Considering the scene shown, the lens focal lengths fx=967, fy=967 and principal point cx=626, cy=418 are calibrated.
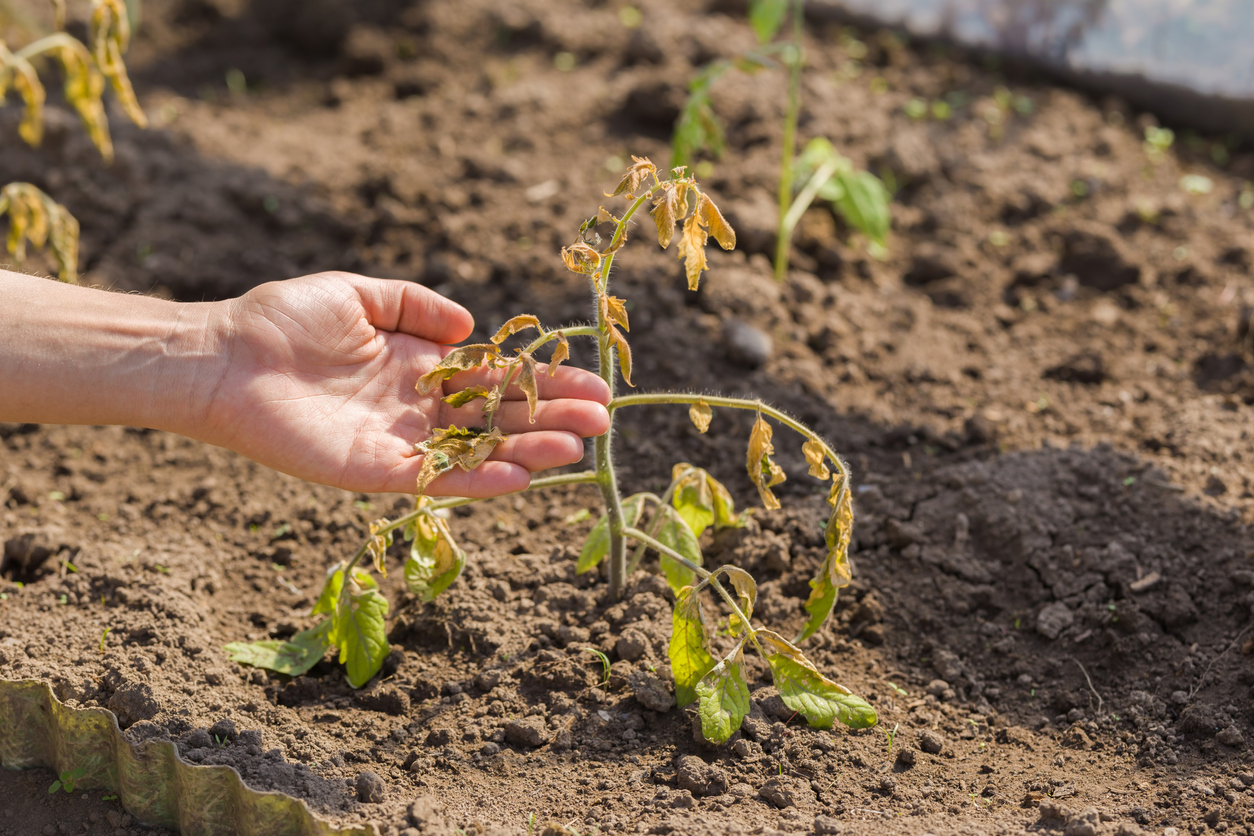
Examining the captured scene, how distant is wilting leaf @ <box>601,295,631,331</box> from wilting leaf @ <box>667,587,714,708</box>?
56 centimetres

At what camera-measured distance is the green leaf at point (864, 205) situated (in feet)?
11.7

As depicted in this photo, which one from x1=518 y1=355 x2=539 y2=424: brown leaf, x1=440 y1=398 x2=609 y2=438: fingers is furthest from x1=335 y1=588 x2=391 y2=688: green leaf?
x1=518 y1=355 x2=539 y2=424: brown leaf

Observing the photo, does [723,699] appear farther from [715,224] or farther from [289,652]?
[289,652]

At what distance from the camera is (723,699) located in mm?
1946

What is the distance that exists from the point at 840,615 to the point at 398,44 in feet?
12.9

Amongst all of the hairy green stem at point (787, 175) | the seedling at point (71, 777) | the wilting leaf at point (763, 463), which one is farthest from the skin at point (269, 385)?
the hairy green stem at point (787, 175)

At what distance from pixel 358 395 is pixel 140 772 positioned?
908 millimetres

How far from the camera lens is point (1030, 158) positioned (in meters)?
4.33

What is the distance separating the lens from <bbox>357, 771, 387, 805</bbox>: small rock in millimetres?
1944

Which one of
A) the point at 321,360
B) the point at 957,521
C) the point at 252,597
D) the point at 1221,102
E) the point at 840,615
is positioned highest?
the point at 1221,102

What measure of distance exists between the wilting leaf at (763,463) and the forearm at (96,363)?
120 centimetres

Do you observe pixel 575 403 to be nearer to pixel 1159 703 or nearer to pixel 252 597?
pixel 252 597

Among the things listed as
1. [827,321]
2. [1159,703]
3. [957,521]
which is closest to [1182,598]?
[1159,703]

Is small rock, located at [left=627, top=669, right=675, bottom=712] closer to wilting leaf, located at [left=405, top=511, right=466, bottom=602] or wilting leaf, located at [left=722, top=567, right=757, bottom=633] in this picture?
wilting leaf, located at [left=722, top=567, right=757, bottom=633]
